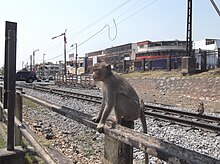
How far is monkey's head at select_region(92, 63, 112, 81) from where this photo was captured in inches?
136

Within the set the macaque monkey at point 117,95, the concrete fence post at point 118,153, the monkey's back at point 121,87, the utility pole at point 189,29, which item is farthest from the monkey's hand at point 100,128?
the utility pole at point 189,29

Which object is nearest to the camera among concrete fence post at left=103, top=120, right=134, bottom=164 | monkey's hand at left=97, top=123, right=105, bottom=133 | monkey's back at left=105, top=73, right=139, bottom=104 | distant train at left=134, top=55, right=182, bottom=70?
concrete fence post at left=103, top=120, right=134, bottom=164

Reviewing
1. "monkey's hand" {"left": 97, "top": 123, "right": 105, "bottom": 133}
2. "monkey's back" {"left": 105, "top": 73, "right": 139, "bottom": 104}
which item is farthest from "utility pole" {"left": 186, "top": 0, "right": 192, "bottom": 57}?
"monkey's hand" {"left": 97, "top": 123, "right": 105, "bottom": 133}

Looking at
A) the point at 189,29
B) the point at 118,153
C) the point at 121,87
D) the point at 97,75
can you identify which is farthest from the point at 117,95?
the point at 189,29

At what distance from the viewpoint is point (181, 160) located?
1.27 meters

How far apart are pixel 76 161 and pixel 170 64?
2329 cm

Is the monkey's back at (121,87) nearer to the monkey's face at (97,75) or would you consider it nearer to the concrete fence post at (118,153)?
the monkey's face at (97,75)

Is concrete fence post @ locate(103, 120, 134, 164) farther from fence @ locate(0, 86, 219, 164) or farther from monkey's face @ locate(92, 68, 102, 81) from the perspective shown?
monkey's face @ locate(92, 68, 102, 81)

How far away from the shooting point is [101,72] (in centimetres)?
347

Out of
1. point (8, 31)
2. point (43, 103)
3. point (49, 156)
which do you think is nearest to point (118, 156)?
point (49, 156)

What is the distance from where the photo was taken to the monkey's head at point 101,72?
3.45 m

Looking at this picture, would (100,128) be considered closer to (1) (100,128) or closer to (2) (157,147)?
(1) (100,128)

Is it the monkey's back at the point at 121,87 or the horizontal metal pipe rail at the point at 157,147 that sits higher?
the monkey's back at the point at 121,87

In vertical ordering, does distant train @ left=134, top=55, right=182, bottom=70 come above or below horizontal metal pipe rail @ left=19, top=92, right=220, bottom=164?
above
